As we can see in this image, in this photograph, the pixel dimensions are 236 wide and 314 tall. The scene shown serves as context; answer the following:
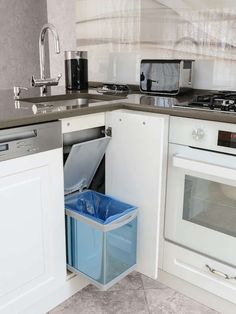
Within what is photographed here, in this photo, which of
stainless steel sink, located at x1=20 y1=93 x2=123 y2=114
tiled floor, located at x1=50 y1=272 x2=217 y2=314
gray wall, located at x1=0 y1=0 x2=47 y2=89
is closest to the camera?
tiled floor, located at x1=50 y1=272 x2=217 y2=314

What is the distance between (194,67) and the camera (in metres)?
2.11

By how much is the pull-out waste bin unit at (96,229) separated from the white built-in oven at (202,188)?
23cm

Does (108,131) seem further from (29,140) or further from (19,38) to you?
(19,38)

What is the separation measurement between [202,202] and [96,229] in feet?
1.69

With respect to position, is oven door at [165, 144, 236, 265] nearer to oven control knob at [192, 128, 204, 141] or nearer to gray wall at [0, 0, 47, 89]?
oven control knob at [192, 128, 204, 141]

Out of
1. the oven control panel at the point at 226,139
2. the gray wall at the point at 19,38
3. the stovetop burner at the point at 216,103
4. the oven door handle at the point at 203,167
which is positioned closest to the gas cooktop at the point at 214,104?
the stovetop burner at the point at 216,103

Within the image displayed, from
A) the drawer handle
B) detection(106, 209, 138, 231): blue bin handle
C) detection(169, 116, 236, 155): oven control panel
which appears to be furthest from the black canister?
the drawer handle

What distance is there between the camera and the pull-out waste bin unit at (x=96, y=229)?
1.52 metres

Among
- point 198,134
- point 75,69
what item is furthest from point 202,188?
point 75,69

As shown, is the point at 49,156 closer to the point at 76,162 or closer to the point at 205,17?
the point at 76,162

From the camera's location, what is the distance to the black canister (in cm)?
229

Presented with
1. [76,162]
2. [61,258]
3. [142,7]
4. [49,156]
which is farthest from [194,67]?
[61,258]

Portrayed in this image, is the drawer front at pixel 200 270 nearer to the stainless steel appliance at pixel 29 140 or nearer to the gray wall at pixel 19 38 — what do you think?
the stainless steel appliance at pixel 29 140

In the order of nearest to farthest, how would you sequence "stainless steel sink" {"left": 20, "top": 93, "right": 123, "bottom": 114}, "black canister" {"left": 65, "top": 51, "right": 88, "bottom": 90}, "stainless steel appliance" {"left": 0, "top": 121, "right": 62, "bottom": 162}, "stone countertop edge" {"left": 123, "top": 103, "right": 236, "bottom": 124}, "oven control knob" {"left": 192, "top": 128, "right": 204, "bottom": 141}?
1. "stainless steel appliance" {"left": 0, "top": 121, "right": 62, "bottom": 162}
2. "stone countertop edge" {"left": 123, "top": 103, "right": 236, "bottom": 124}
3. "oven control knob" {"left": 192, "top": 128, "right": 204, "bottom": 141}
4. "stainless steel sink" {"left": 20, "top": 93, "right": 123, "bottom": 114}
5. "black canister" {"left": 65, "top": 51, "right": 88, "bottom": 90}
